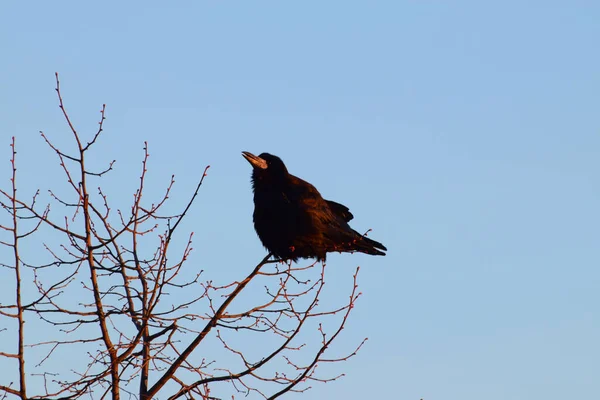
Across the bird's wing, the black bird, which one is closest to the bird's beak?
the black bird

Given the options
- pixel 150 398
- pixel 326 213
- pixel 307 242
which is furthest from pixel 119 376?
pixel 326 213

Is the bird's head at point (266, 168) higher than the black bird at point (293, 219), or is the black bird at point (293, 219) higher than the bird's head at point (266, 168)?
the bird's head at point (266, 168)

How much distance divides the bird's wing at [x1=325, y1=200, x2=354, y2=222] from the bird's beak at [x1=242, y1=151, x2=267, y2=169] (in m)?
1.04

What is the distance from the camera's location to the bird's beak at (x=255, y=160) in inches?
430

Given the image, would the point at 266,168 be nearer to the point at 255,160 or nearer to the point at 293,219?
the point at 255,160

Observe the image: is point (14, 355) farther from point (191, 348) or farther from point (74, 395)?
point (191, 348)

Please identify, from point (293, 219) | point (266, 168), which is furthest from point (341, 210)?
point (293, 219)

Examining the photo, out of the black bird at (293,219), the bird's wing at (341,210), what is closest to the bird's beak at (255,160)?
the black bird at (293,219)

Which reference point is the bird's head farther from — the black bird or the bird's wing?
the bird's wing

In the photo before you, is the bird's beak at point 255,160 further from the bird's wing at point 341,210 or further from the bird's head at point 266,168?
the bird's wing at point 341,210

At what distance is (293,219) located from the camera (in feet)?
33.2

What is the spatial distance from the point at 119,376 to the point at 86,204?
1187mm

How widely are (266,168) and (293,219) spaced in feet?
3.57

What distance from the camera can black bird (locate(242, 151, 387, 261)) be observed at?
1004cm
